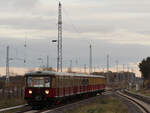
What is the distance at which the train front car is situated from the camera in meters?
30.2

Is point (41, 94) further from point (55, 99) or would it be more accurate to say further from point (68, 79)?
point (68, 79)

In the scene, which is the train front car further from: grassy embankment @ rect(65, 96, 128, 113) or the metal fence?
the metal fence

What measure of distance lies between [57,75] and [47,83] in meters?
1.43

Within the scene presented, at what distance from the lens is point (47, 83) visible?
30516 millimetres

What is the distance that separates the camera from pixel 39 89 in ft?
99.5

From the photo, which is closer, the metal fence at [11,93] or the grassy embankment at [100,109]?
the grassy embankment at [100,109]

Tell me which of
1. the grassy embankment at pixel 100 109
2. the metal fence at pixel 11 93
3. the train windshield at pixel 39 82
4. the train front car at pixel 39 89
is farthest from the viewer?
the metal fence at pixel 11 93

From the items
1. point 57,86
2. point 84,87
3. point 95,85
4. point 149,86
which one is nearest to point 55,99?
point 57,86

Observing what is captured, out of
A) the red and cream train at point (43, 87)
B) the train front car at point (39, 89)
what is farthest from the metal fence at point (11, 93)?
the train front car at point (39, 89)

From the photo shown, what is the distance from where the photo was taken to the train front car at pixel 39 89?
99.1 feet

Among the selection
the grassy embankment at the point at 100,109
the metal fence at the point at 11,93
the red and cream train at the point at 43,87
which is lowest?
the grassy embankment at the point at 100,109

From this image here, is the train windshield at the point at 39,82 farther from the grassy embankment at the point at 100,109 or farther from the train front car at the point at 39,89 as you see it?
the grassy embankment at the point at 100,109

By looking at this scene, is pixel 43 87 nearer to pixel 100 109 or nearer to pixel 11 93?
pixel 100 109

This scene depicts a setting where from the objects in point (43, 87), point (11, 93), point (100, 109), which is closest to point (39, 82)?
point (43, 87)
